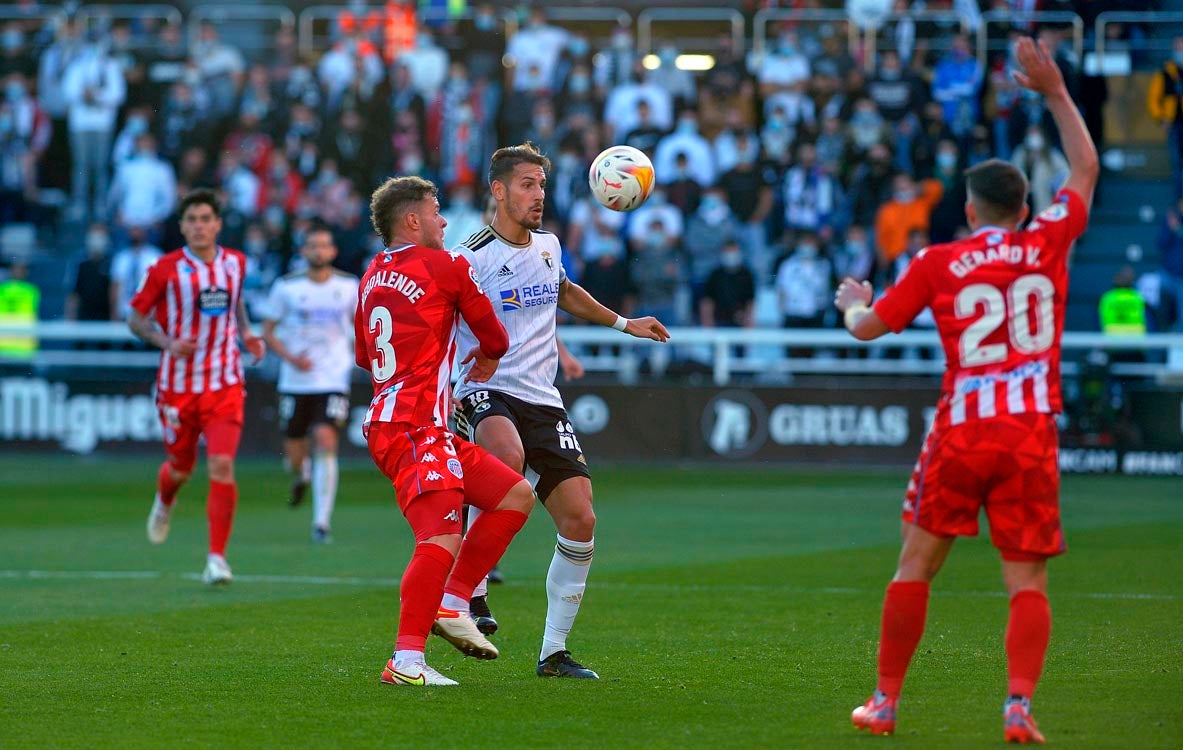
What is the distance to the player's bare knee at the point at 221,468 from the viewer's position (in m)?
11.0

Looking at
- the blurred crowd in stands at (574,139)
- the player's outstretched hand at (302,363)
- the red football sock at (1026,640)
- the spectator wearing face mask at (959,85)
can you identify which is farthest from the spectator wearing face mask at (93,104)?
the red football sock at (1026,640)

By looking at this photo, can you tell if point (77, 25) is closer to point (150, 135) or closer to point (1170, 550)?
point (150, 135)

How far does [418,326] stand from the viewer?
7.22m

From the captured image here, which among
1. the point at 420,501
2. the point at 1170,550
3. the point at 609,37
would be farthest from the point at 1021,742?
the point at 609,37

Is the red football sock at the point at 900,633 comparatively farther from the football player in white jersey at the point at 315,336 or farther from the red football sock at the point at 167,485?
the football player in white jersey at the point at 315,336

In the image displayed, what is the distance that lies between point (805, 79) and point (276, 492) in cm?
1029

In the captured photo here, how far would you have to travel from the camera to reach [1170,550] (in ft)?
42.5

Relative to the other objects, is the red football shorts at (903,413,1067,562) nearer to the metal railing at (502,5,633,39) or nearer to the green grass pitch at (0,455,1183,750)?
the green grass pitch at (0,455,1183,750)

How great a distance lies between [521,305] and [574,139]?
15726mm

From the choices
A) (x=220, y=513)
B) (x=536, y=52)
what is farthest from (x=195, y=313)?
(x=536, y=52)

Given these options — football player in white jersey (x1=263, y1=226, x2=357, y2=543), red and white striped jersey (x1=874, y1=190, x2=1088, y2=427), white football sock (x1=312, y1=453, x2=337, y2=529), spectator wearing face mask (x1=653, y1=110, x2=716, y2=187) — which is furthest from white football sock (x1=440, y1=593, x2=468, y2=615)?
spectator wearing face mask (x1=653, y1=110, x2=716, y2=187)

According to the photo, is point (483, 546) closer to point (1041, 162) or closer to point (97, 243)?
point (1041, 162)

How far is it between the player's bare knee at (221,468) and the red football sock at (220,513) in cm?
3

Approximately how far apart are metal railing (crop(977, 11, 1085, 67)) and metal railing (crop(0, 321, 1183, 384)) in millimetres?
4774
